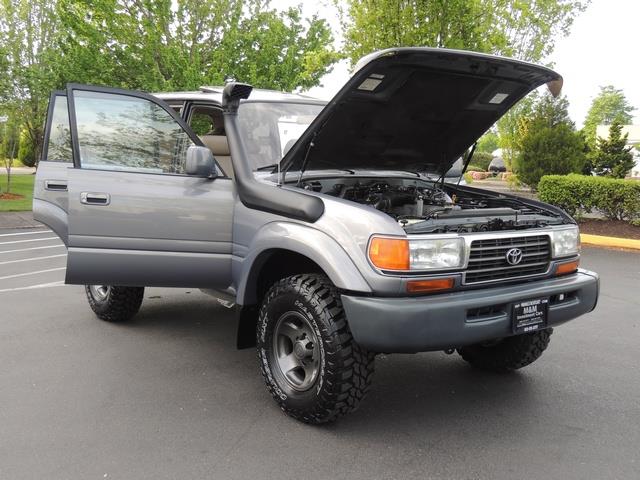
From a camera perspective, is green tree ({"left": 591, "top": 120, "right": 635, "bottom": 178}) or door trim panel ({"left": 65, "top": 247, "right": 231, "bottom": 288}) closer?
door trim panel ({"left": 65, "top": 247, "right": 231, "bottom": 288})

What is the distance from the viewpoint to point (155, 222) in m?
3.71

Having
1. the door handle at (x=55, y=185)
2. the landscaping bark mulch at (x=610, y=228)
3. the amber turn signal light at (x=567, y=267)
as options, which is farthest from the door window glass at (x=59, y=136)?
the landscaping bark mulch at (x=610, y=228)

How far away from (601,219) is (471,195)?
9127 millimetres

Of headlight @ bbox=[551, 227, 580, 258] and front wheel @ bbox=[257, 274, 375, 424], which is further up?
headlight @ bbox=[551, 227, 580, 258]

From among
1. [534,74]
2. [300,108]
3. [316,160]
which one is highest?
[534,74]

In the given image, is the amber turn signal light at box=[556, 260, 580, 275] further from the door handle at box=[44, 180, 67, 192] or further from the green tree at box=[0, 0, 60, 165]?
the green tree at box=[0, 0, 60, 165]

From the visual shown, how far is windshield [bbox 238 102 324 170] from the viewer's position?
3.92 m

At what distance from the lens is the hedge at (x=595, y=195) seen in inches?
457

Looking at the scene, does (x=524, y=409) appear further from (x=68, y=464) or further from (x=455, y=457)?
(x=68, y=464)

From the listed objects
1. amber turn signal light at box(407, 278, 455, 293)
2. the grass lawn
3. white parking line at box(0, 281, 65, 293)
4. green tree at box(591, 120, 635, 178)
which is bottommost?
the grass lawn

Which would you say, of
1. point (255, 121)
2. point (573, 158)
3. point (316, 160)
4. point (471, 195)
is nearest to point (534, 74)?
point (471, 195)

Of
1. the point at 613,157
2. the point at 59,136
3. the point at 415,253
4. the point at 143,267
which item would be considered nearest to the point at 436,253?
the point at 415,253

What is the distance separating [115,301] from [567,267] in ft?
12.1

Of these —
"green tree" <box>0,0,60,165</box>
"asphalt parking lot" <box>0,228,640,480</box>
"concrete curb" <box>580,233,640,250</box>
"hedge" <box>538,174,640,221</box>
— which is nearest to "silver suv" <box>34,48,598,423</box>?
"asphalt parking lot" <box>0,228,640,480</box>
